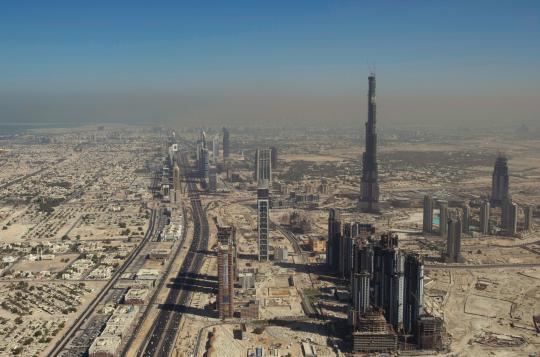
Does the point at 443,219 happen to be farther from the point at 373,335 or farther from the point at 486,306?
the point at 373,335

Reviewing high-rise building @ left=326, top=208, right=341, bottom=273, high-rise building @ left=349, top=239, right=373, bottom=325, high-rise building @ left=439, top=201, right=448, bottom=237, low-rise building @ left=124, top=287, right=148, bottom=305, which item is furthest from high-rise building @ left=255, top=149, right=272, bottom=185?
high-rise building @ left=349, top=239, right=373, bottom=325

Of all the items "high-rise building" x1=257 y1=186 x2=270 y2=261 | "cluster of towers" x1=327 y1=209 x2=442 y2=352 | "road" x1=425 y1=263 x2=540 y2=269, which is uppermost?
"high-rise building" x1=257 y1=186 x2=270 y2=261

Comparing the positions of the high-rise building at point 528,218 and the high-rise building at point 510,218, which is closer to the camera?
the high-rise building at point 510,218

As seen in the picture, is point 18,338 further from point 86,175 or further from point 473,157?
point 473,157

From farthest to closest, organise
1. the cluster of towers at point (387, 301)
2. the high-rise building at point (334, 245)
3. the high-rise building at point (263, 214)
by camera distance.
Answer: the high-rise building at point (263, 214), the high-rise building at point (334, 245), the cluster of towers at point (387, 301)

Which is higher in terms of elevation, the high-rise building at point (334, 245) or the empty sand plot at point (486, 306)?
the high-rise building at point (334, 245)

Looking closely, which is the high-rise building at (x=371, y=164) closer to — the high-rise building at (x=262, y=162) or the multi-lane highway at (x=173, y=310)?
the multi-lane highway at (x=173, y=310)

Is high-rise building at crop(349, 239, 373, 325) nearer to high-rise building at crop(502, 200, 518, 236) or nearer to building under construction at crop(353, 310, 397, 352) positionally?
building under construction at crop(353, 310, 397, 352)

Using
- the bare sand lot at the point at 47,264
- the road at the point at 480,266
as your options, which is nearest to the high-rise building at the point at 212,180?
the bare sand lot at the point at 47,264
